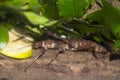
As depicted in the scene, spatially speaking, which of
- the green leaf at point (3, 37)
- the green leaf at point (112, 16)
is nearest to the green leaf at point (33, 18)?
the green leaf at point (3, 37)

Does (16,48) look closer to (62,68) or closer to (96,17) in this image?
(62,68)

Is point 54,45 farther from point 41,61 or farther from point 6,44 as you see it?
point 6,44

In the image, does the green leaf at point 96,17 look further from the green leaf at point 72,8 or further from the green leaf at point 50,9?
the green leaf at point 50,9

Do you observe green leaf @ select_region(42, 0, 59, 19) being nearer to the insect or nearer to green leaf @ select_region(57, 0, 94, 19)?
green leaf @ select_region(57, 0, 94, 19)

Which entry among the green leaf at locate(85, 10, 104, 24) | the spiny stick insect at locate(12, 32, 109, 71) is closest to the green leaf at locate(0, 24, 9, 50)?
the spiny stick insect at locate(12, 32, 109, 71)

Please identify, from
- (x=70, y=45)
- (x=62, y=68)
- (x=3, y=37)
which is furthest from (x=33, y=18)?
(x=70, y=45)

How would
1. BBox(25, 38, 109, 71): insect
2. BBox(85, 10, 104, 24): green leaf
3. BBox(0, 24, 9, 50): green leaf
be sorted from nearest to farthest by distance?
BBox(0, 24, 9, 50): green leaf < BBox(85, 10, 104, 24): green leaf < BBox(25, 38, 109, 71): insect
